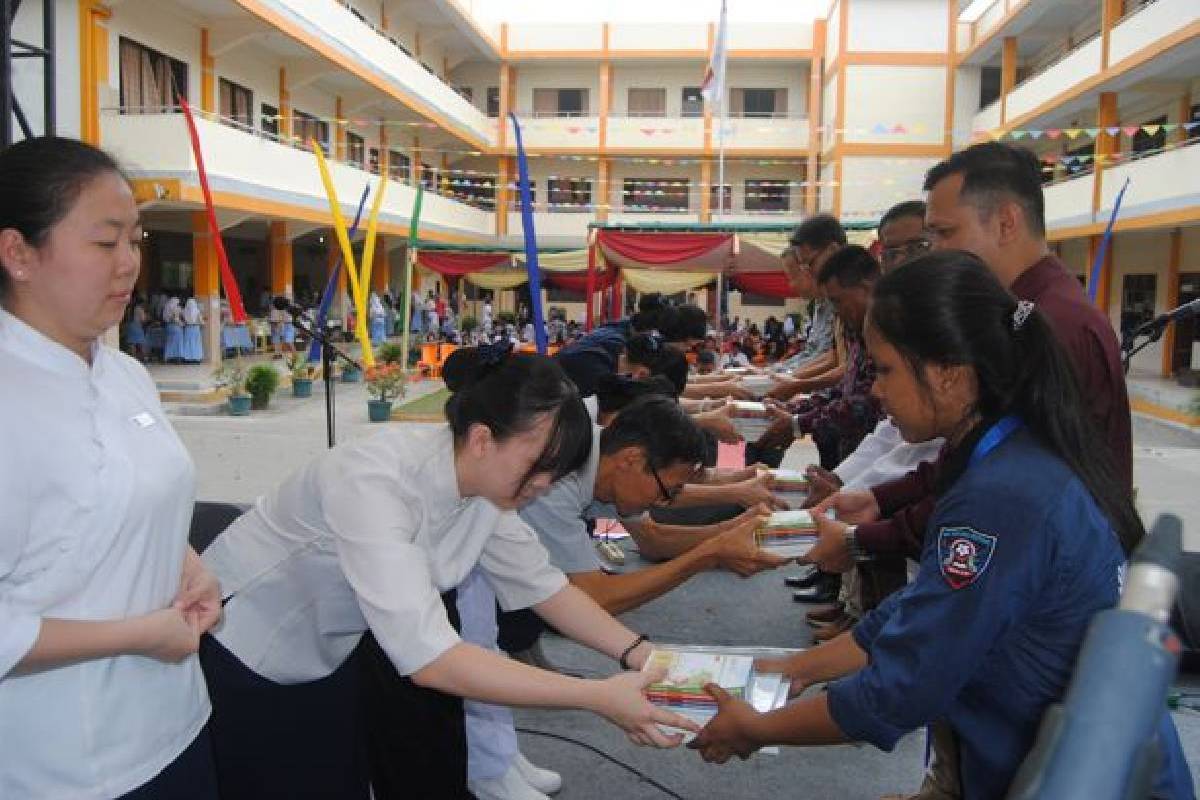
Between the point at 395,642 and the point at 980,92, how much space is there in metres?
24.3

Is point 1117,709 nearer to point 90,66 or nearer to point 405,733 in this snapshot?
point 405,733

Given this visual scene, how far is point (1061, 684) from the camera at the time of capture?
1.36m

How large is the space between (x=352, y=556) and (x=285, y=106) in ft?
52.7

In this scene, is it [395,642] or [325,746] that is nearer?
[395,642]

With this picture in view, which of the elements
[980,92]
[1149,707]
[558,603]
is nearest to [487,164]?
[980,92]

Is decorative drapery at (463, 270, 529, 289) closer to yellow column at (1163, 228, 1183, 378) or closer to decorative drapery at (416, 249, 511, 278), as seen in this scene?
decorative drapery at (416, 249, 511, 278)

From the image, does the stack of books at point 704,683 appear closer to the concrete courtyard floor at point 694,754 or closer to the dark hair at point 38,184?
the concrete courtyard floor at point 694,754

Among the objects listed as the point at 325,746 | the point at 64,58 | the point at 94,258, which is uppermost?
the point at 64,58

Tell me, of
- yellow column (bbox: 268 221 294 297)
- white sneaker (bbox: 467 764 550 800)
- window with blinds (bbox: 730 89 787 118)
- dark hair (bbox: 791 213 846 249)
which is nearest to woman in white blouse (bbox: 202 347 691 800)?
white sneaker (bbox: 467 764 550 800)

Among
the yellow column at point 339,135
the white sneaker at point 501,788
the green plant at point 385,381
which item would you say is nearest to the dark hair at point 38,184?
the white sneaker at point 501,788

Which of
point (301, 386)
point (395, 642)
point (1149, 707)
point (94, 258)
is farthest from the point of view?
point (301, 386)

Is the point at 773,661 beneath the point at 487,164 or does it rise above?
beneath

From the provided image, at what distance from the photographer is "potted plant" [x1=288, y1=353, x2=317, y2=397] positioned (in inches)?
495

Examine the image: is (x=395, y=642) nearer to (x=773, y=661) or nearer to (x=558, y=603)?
(x=558, y=603)
